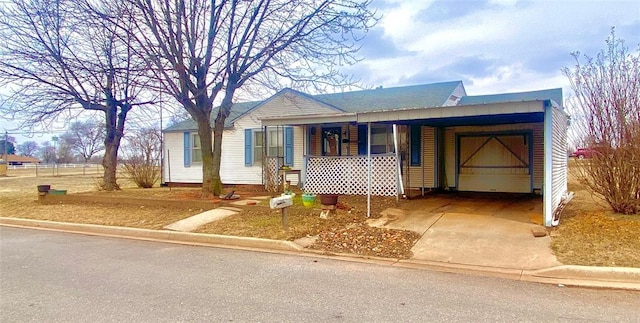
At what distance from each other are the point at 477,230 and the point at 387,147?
6.64 m

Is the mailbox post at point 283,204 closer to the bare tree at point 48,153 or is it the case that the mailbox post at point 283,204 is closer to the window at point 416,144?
the window at point 416,144

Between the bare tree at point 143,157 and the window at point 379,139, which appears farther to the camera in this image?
the bare tree at point 143,157

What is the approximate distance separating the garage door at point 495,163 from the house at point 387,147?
0.10 feet

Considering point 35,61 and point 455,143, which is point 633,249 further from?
point 35,61

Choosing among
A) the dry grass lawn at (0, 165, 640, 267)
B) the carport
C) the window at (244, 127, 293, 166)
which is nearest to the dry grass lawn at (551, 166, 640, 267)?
the dry grass lawn at (0, 165, 640, 267)

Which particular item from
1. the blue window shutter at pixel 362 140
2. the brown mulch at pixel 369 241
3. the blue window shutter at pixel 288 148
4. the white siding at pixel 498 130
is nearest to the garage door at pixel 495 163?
the white siding at pixel 498 130

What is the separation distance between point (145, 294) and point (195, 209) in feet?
18.6

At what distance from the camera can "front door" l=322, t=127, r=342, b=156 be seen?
1491 cm

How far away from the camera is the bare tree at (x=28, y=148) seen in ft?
334

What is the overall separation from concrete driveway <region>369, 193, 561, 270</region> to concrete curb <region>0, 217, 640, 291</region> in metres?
0.23

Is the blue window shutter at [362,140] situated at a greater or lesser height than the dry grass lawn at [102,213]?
greater

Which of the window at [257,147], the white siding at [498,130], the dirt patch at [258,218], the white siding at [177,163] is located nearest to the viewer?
the dirt patch at [258,218]

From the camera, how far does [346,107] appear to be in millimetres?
15828

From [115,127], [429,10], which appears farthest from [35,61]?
[429,10]
